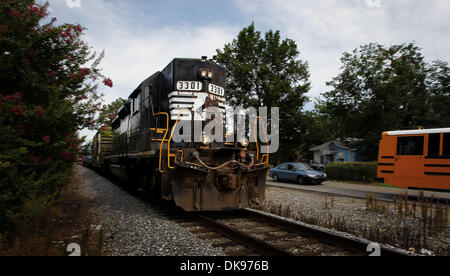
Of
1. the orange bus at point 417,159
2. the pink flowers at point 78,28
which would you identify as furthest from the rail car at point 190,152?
the orange bus at point 417,159

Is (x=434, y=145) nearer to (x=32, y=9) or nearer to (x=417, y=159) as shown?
(x=417, y=159)

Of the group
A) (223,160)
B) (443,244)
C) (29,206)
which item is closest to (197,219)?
(223,160)

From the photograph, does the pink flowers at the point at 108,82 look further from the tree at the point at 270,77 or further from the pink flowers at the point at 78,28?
the tree at the point at 270,77

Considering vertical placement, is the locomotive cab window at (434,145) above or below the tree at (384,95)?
below

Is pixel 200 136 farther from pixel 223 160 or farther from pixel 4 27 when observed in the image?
pixel 4 27

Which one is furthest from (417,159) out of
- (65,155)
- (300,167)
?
(65,155)

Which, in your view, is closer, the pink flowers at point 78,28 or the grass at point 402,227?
the grass at point 402,227

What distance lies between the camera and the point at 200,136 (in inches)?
257

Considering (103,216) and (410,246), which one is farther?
(103,216)

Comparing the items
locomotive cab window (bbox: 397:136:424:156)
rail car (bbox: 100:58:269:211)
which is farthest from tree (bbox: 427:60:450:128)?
rail car (bbox: 100:58:269:211)

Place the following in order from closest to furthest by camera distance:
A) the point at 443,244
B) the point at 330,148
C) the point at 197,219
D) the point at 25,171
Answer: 1. the point at 25,171
2. the point at 443,244
3. the point at 197,219
4. the point at 330,148

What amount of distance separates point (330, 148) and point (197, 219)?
37.9 metres

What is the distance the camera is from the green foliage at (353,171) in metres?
19.5

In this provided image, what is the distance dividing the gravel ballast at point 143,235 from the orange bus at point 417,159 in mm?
9680
